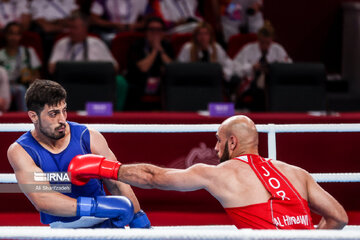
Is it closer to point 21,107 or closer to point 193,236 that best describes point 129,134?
point 21,107

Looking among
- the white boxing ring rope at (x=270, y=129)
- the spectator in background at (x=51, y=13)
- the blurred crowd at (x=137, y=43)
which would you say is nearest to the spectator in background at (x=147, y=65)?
the blurred crowd at (x=137, y=43)

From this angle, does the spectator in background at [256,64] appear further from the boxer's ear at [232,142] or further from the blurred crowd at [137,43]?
the boxer's ear at [232,142]

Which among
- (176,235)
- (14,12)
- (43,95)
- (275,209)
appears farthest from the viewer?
(14,12)

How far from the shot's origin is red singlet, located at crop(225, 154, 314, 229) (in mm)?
1883

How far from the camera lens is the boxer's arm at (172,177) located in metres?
1.92

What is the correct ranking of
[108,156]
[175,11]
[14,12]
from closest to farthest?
[108,156]
[14,12]
[175,11]

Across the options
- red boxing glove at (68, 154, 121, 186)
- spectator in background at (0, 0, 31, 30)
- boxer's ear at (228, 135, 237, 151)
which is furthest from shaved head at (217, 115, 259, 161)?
spectator in background at (0, 0, 31, 30)

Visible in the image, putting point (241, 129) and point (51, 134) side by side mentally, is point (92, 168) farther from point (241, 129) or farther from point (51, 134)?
point (241, 129)

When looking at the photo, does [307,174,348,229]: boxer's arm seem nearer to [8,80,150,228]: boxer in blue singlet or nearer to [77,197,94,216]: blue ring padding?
[8,80,150,228]: boxer in blue singlet

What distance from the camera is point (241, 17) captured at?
607 centimetres

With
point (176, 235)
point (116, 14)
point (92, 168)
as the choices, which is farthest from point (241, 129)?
point (116, 14)

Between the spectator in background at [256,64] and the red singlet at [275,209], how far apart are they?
2917mm

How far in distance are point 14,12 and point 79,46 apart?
1.01 meters

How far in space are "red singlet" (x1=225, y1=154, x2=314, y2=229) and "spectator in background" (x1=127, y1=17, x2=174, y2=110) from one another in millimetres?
3017
